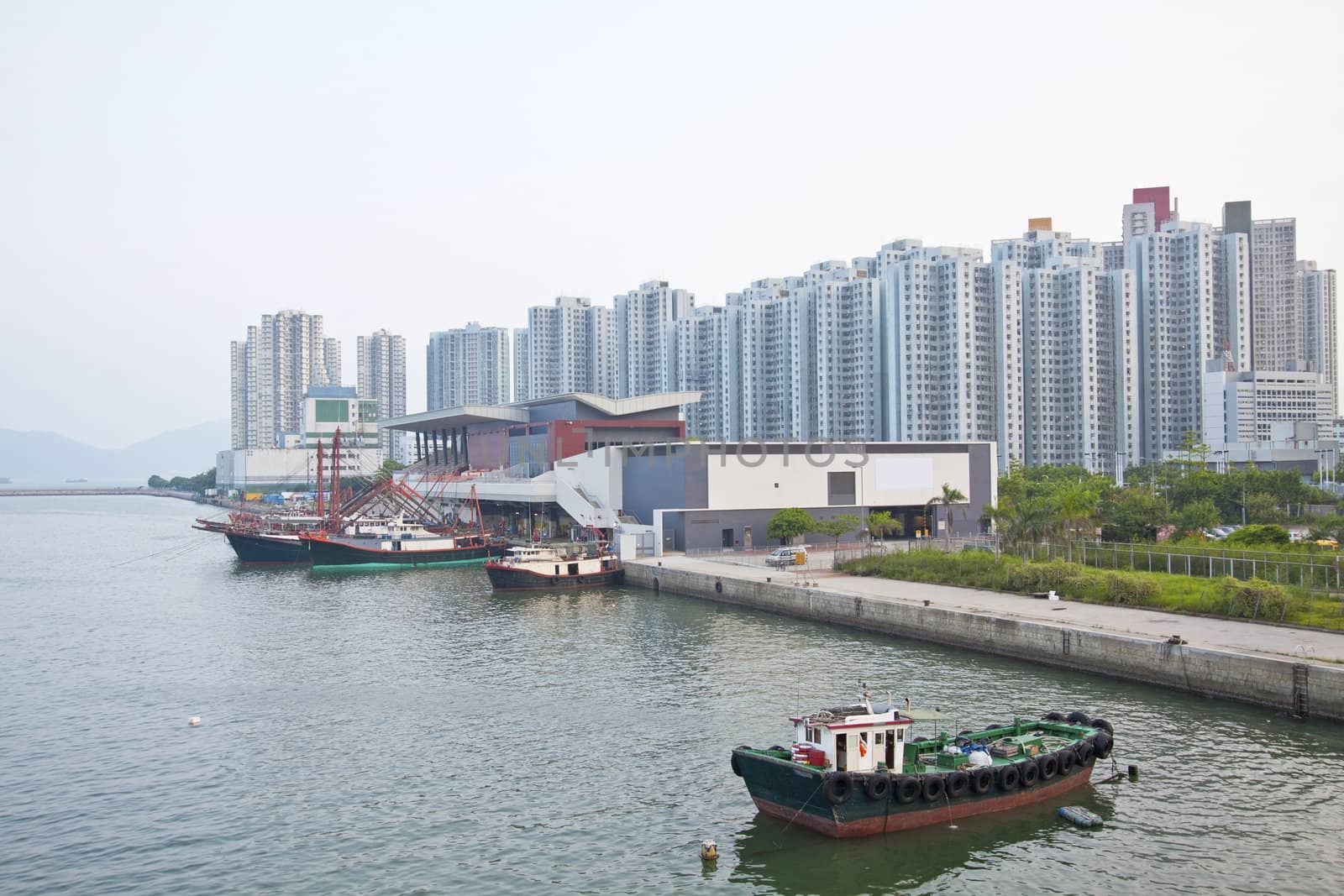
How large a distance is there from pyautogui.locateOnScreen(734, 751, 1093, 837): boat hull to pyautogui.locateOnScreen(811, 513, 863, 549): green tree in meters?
33.2

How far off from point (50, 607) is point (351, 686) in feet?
80.2

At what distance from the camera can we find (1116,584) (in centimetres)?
3294

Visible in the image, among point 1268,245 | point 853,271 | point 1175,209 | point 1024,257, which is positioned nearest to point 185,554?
point 853,271

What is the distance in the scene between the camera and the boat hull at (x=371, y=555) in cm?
6335

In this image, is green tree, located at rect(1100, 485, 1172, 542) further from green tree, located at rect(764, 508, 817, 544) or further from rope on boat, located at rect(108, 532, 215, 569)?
rope on boat, located at rect(108, 532, 215, 569)

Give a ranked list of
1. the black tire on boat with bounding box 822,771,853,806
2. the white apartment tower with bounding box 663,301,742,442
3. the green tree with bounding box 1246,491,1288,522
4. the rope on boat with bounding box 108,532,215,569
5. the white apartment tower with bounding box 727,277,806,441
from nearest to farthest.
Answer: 1. the black tire on boat with bounding box 822,771,853,806
2. the green tree with bounding box 1246,491,1288,522
3. the rope on boat with bounding box 108,532,215,569
4. the white apartment tower with bounding box 727,277,806,441
5. the white apartment tower with bounding box 663,301,742,442

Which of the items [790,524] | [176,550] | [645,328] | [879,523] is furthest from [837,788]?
[645,328]

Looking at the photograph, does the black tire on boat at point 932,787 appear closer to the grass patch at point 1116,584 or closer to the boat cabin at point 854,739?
the boat cabin at point 854,739

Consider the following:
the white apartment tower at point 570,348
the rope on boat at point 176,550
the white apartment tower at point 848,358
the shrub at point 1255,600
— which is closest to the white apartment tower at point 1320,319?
the white apartment tower at point 848,358

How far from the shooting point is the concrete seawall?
2258 centimetres

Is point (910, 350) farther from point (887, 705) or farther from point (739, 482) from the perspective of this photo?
point (887, 705)

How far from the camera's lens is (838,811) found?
17344 millimetres

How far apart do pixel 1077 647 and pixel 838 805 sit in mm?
13123

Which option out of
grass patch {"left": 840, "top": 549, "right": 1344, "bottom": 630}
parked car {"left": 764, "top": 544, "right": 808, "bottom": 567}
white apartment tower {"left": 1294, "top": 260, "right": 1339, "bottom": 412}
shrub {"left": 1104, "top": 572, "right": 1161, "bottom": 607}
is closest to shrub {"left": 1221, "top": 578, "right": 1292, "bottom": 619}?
grass patch {"left": 840, "top": 549, "right": 1344, "bottom": 630}
